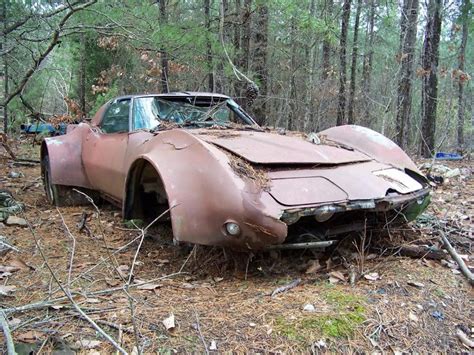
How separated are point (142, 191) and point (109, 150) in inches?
36.2

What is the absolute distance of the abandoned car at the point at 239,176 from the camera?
280 cm

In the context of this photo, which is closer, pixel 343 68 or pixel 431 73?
pixel 431 73

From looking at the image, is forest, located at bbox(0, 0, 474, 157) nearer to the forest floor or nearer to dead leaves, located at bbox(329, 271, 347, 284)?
the forest floor

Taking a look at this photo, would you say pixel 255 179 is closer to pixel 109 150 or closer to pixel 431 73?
pixel 109 150

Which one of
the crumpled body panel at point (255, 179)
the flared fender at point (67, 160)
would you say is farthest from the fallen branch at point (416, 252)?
the flared fender at point (67, 160)

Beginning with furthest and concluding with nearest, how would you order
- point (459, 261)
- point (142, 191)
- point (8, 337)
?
point (142, 191) → point (459, 261) → point (8, 337)

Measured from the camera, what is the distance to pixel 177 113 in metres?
4.68

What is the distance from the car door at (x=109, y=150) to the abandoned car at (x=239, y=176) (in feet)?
0.05

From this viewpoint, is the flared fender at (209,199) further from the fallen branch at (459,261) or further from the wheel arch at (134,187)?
the fallen branch at (459,261)

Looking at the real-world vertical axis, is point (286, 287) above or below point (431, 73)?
below

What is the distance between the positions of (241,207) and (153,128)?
192cm

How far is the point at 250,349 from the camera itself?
7.41 feet

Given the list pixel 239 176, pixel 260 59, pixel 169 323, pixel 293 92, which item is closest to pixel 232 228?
pixel 239 176

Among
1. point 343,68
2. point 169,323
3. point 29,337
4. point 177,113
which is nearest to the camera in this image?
point 29,337
